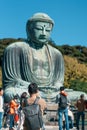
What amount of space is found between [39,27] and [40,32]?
0.70 feet

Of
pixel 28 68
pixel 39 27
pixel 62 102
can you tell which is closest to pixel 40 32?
pixel 39 27

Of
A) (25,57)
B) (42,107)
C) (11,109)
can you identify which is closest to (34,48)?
(25,57)

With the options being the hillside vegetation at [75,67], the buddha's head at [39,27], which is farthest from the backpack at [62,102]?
the hillside vegetation at [75,67]

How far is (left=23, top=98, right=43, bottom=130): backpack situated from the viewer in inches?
312

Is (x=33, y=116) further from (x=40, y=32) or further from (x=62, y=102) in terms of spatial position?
(x=40, y=32)

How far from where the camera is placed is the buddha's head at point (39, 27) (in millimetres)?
20953

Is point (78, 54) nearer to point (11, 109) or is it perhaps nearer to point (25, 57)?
point (25, 57)

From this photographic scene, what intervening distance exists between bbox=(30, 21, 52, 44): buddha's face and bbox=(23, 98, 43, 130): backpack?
42.6 feet

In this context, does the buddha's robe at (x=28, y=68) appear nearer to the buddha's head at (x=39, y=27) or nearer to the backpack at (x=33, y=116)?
the buddha's head at (x=39, y=27)

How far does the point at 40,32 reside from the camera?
21.0 meters

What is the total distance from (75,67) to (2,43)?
41.2 ft

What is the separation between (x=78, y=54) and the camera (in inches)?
2616

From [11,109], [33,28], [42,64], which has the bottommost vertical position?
[11,109]

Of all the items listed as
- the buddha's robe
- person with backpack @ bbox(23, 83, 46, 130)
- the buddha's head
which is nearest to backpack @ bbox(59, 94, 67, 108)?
person with backpack @ bbox(23, 83, 46, 130)
